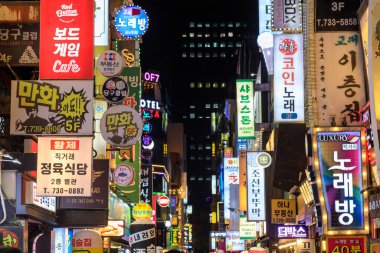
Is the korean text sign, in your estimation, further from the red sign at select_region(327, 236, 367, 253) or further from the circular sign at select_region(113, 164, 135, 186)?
the circular sign at select_region(113, 164, 135, 186)

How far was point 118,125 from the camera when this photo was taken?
2078 centimetres

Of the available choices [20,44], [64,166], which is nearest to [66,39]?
[20,44]

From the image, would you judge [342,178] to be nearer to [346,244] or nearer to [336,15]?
[346,244]

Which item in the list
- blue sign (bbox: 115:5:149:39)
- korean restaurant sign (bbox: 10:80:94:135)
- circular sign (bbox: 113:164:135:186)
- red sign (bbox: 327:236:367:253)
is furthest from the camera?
blue sign (bbox: 115:5:149:39)

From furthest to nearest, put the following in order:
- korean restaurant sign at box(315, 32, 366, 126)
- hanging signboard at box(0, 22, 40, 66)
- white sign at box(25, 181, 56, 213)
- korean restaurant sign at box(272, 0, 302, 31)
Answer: korean restaurant sign at box(272, 0, 302, 31) → korean restaurant sign at box(315, 32, 366, 126) → hanging signboard at box(0, 22, 40, 66) → white sign at box(25, 181, 56, 213)

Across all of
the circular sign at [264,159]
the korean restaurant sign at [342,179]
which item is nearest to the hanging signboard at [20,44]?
the korean restaurant sign at [342,179]

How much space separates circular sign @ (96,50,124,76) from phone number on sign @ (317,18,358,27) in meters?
6.53

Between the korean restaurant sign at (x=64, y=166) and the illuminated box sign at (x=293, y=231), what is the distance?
13.3 meters

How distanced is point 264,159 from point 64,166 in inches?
729

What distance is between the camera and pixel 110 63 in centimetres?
2184

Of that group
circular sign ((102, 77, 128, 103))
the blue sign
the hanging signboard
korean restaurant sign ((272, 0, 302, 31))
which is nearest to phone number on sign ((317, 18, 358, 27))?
korean restaurant sign ((272, 0, 302, 31))

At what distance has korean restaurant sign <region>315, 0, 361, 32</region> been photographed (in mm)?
22422

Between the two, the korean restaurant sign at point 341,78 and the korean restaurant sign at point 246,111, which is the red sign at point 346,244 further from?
the korean restaurant sign at point 246,111

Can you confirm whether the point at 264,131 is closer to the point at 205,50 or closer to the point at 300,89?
the point at 300,89
